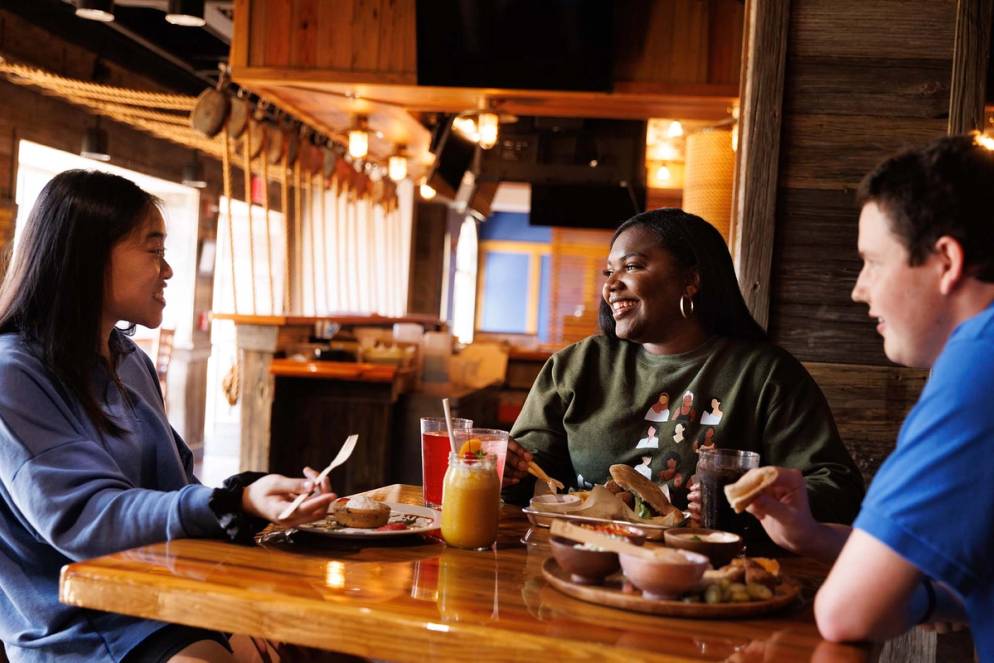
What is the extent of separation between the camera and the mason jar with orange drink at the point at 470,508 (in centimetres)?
165

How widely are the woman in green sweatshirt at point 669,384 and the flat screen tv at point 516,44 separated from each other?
3407mm

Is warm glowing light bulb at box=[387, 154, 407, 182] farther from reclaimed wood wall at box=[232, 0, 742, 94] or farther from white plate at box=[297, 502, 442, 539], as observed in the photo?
white plate at box=[297, 502, 442, 539]

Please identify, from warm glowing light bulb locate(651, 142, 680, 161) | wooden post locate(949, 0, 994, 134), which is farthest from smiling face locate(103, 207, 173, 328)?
warm glowing light bulb locate(651, 142, 680, 161)

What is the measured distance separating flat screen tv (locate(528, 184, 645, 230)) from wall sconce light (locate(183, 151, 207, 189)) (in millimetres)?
3330

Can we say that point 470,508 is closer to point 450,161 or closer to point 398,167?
point 450,161

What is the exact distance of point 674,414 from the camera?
2.25 metres

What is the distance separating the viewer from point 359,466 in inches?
237

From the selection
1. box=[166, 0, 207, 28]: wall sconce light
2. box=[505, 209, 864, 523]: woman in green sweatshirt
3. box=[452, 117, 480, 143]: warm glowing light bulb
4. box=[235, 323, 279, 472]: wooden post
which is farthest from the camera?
box=[452, 117, 480, 143]: warm glowing light bulb

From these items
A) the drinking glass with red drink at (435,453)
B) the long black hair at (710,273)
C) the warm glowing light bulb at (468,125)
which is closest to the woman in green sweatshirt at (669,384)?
the long black hair at (710,273)

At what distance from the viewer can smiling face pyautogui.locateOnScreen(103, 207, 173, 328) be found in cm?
192

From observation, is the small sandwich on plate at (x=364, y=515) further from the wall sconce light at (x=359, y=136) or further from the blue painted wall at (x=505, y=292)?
the blue painted wall at (x=505, y=292)

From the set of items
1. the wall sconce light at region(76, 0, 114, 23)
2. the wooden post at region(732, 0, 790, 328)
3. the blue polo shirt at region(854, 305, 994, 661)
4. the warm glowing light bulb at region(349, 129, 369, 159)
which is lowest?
the blue polo shirt at region(854, 305, 994, 661)

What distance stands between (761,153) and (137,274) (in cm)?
177

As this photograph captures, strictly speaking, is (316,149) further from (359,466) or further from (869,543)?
(869,543)
